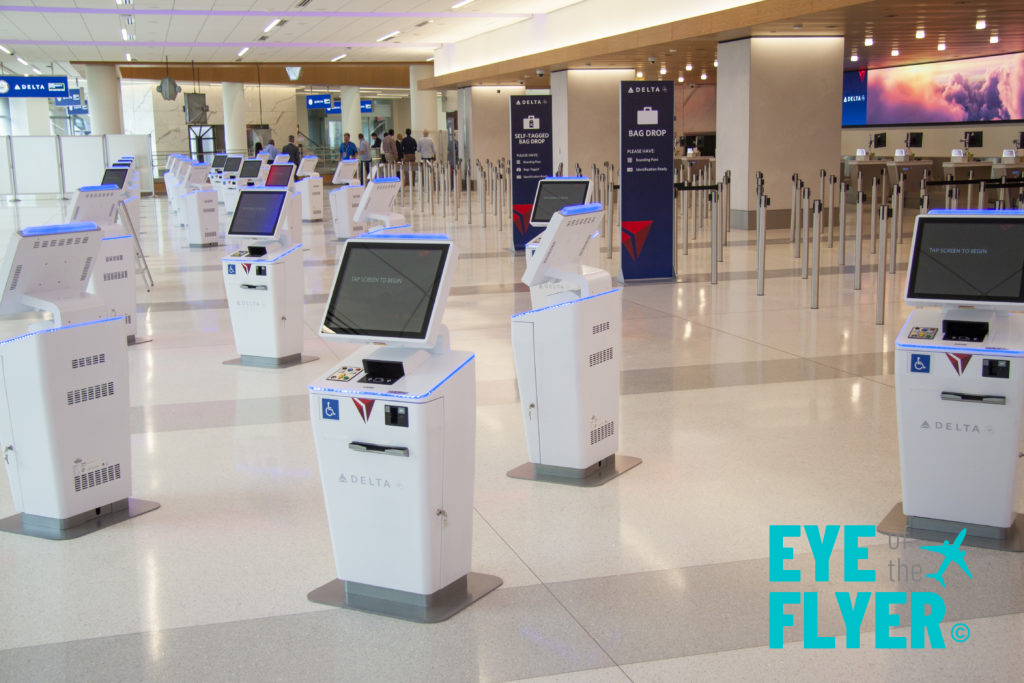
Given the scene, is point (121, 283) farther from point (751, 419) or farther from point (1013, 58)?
point (1013, 58)

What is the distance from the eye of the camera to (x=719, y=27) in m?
13.8

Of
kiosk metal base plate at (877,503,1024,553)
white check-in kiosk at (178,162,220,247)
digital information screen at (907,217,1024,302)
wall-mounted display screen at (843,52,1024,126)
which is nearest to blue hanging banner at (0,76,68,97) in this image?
white check-in kiosk at (178,162,220,247)

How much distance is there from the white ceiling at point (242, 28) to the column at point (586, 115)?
1.63 m

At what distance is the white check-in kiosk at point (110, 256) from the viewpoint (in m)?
7.80

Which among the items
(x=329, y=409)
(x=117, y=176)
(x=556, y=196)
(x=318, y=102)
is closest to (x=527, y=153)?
(x=117, y=176)

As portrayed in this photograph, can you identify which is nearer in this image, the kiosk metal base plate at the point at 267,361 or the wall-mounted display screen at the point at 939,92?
the kiosk metal base plate at the point at 267,361

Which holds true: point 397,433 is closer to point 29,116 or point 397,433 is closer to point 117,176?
point 117,176

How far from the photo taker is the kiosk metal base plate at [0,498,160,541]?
4.30 m

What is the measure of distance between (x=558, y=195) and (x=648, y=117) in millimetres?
3009

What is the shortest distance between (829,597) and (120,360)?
10.0ft

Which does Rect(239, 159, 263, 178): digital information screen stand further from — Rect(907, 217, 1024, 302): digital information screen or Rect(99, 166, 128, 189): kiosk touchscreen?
Rect(907, 217, 1024, 302): digital information screen

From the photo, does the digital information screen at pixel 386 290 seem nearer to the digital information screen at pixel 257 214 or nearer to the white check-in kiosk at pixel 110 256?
the digital information screen at pixel 257 214

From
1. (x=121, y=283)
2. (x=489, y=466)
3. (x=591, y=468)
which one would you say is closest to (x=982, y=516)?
(x=591, y=468)

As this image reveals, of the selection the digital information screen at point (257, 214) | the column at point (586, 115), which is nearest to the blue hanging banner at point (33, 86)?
the column at point (586, 115)
